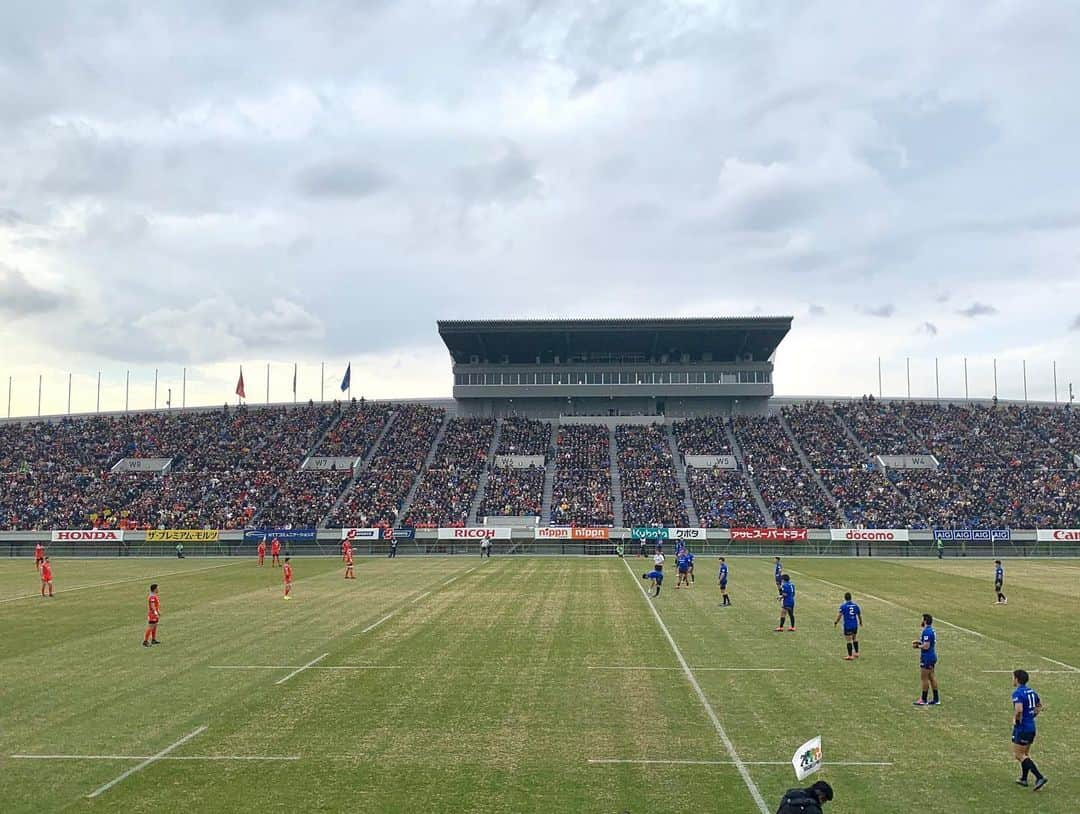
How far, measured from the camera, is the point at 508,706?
17438mm

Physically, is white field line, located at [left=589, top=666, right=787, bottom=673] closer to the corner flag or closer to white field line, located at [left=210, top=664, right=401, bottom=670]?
white field line, located at [left=210, top=664, right=401, bottom=670]

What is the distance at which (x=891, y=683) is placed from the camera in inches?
775

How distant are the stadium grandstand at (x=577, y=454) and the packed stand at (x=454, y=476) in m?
0.21

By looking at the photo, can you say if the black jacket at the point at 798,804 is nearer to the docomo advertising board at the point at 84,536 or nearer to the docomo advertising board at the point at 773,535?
the docomo advertising board at the point at 773,535

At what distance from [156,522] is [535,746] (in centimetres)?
6526

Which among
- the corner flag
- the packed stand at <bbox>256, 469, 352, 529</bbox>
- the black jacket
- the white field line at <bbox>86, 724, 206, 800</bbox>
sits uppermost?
the packed stand at <bbox>256, 469, 352, 529</bbox>

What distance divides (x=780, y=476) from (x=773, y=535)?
1198 centimetres

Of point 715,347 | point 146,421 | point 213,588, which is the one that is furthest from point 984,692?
point 146,421

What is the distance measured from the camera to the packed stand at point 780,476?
2808 inches

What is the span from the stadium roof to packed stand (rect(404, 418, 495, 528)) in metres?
7.81

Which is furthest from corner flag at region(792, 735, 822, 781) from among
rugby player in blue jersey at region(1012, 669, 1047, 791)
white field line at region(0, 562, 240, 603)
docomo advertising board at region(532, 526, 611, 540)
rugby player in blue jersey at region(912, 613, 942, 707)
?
docomo advertising board at region(532, 526, 611, 540)

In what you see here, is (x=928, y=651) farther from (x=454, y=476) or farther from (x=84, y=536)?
(x=84, y=536)

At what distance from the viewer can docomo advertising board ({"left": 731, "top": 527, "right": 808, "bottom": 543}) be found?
66938 mm

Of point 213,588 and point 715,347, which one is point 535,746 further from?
point 715,347
